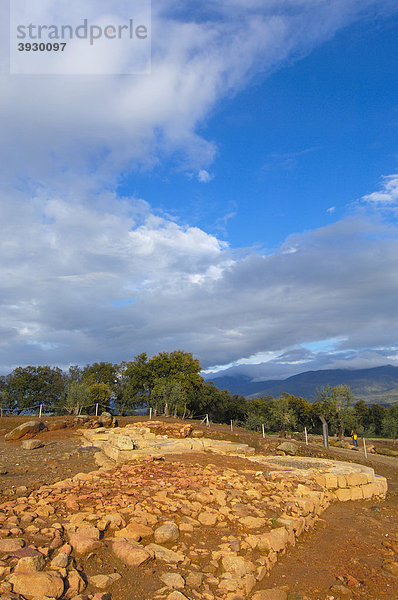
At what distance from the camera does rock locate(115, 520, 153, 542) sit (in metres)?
6.86

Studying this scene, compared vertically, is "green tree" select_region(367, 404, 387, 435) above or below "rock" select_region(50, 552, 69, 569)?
below

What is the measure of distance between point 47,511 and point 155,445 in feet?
32.5

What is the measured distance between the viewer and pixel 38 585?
488 centimetres

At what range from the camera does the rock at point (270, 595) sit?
5844mm

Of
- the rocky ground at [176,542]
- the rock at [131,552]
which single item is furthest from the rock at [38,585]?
the rock at [131,552]

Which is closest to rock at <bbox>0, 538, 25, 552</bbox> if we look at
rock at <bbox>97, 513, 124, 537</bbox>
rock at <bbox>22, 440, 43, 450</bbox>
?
rock at <bbox>97, 513, 124, 537</bbox>

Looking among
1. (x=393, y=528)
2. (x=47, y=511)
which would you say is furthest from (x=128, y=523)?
(x=393, y=528)

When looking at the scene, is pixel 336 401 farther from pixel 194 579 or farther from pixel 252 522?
pixel 194 579

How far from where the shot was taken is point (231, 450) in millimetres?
18328

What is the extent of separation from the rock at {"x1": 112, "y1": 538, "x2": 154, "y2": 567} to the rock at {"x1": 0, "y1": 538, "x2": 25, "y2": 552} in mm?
1497

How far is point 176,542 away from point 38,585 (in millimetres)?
2860

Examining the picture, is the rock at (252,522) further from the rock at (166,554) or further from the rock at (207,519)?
the rock at (166,554)

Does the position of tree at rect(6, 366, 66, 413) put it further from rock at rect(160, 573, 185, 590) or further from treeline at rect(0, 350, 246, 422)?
rock at rect(160, 573, 185, 590)

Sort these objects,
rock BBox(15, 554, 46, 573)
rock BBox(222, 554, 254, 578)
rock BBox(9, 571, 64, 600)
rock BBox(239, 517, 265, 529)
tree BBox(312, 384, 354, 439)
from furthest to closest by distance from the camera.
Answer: tree BBox(312, 384, 354, 439), rock BBox(239, 517, 265, 529), rock BBox(222, 554, 254, 578), rock BBox(15, 554, 46, 573), rock BBox(9, 571, 64, 600)
